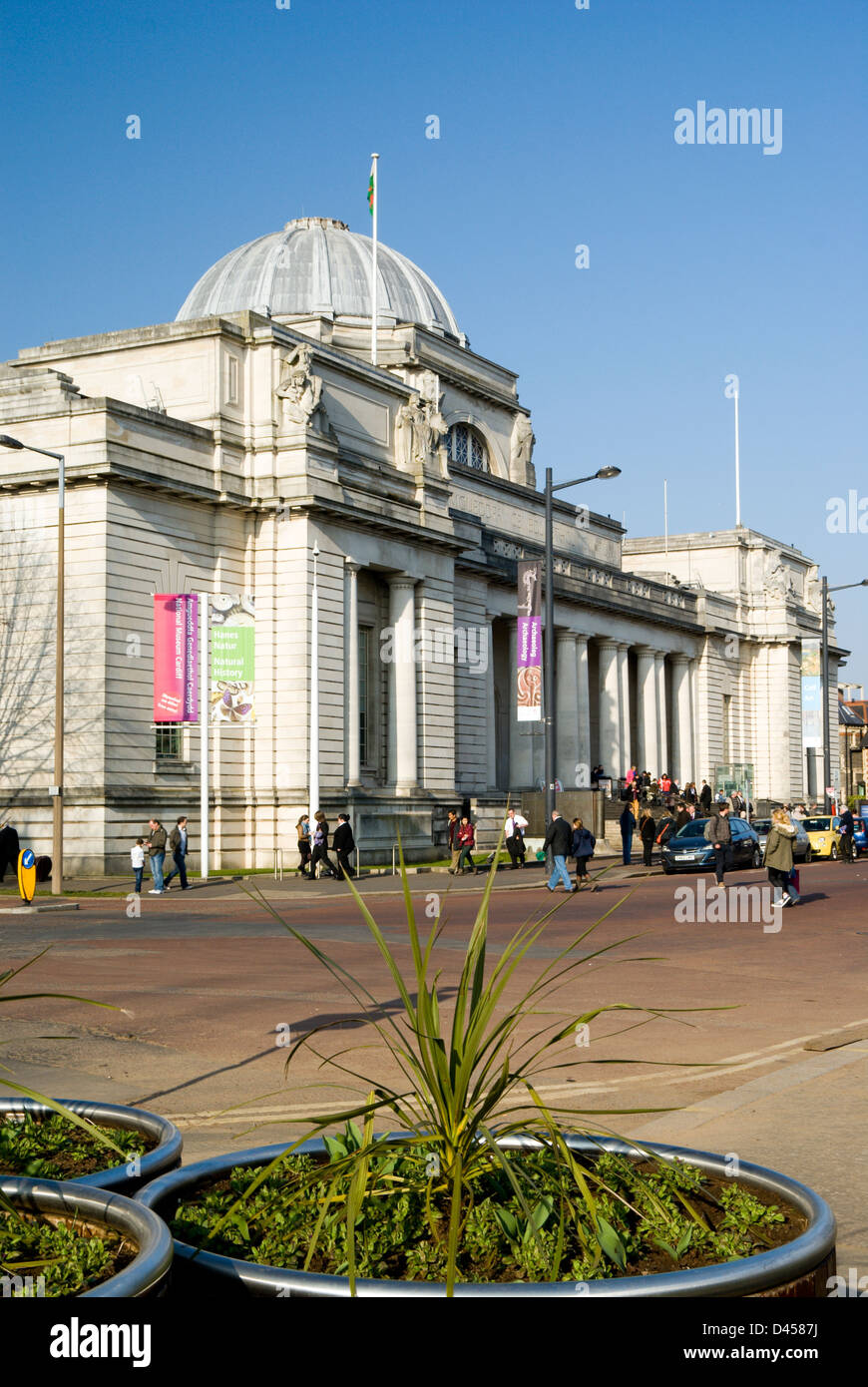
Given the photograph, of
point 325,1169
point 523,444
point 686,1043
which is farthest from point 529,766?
A: point 325,1169

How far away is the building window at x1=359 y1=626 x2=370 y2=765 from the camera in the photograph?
1809 inches

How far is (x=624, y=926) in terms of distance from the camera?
847 inches

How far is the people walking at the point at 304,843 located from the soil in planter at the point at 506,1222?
31842 mm

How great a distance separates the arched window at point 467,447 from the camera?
5806 cm

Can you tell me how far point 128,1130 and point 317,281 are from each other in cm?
6158

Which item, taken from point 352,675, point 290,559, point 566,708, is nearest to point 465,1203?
point 290,559

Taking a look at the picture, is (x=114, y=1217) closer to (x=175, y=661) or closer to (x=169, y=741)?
(x=175, y=661)

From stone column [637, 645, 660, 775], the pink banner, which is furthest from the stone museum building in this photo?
stone column [637, 645, 660, 775]

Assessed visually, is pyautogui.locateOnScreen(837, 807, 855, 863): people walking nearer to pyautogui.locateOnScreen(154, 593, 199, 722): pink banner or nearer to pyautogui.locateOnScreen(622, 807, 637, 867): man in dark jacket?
pyautogui.locateOnScreen(622, 807, 637, 867): man in dark jacket

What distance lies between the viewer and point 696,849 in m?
37.6

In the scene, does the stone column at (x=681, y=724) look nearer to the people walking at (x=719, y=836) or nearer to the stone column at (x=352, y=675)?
the stone column at (x=352, y=675)

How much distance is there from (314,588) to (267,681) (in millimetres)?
3987

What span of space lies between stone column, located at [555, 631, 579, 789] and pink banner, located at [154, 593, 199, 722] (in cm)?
2689

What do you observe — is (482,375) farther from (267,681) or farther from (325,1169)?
(325,1169)
